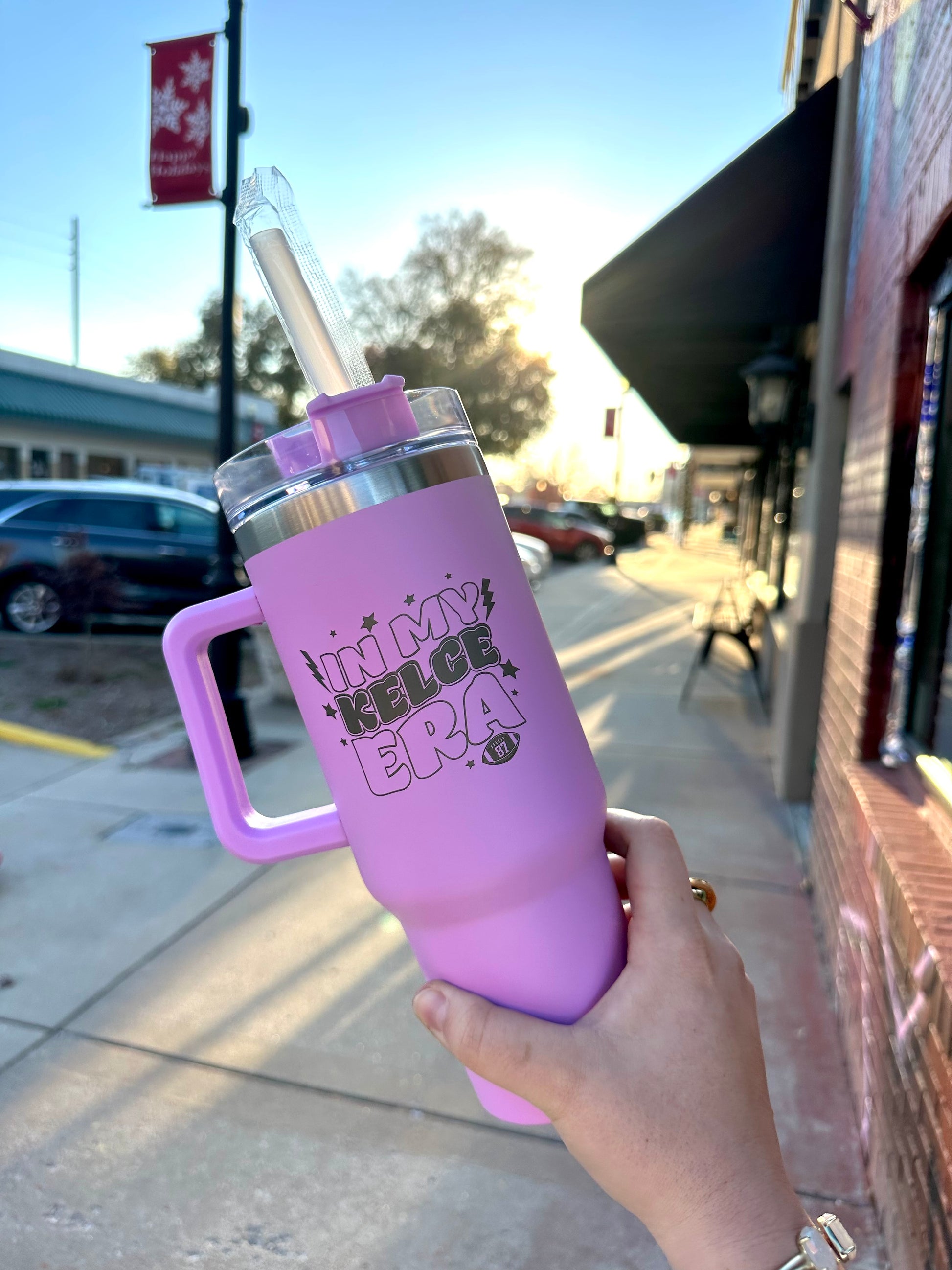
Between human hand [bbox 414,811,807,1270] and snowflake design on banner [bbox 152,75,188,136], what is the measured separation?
568cm

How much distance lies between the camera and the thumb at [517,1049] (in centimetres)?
87

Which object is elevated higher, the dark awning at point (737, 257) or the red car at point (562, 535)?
the dark awning at point (737, 257)

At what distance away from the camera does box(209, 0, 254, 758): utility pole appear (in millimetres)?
4945

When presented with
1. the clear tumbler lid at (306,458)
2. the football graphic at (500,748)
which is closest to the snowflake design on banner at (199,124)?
the clear tumbler lid at (306,458)

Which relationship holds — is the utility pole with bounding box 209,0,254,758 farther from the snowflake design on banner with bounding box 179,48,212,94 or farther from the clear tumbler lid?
the clear tumbler lid

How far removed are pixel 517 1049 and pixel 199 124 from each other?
18.5 ft

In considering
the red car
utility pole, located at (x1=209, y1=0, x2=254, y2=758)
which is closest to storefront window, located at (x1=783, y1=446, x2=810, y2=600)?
utility pole, located at (x1=209, y1=0, x2=254, y2=758)

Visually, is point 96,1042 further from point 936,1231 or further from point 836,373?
point 836,373

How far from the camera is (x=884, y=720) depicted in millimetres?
2771

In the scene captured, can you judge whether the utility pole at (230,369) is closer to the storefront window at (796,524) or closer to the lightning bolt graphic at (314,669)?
the storefront window at (796,524)

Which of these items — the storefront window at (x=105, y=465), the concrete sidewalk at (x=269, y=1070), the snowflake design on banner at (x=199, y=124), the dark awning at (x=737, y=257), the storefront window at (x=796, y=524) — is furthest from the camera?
the storefront window at (x=105, y=465)

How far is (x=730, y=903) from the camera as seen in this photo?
3.58 m

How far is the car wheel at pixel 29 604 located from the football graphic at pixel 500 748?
31.1ft

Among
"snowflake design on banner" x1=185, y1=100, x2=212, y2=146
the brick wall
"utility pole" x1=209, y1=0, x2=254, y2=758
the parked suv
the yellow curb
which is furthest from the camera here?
the parked suv
